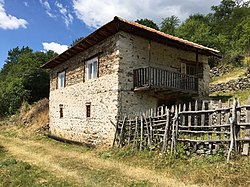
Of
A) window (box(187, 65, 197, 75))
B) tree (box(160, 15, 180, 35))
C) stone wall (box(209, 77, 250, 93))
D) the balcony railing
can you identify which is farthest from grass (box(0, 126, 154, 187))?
tree (box(160, 15, 180, 35))

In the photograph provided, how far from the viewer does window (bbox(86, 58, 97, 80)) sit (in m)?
13.8

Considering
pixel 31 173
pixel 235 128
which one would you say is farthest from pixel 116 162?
pixel 235 128

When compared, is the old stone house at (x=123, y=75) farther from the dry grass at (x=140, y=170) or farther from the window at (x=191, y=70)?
the dry grass at (x=140, y=170)

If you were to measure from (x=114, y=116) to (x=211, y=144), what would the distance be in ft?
18.1

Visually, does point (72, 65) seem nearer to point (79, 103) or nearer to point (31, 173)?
point (79, 103)

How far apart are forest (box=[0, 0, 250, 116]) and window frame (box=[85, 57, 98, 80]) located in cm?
1482

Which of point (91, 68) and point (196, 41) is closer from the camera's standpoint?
point (91, 68)

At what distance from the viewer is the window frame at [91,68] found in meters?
13.7

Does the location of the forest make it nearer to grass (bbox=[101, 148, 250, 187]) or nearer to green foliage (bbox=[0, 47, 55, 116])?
green foliage (bbox=[0, 47, 55, 116])

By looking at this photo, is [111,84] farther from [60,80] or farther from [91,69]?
[60,80]

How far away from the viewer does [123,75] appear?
39.2ft

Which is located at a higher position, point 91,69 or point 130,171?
point 91,69

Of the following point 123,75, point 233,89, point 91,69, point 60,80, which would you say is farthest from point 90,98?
point 233,89

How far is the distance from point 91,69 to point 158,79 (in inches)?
163
